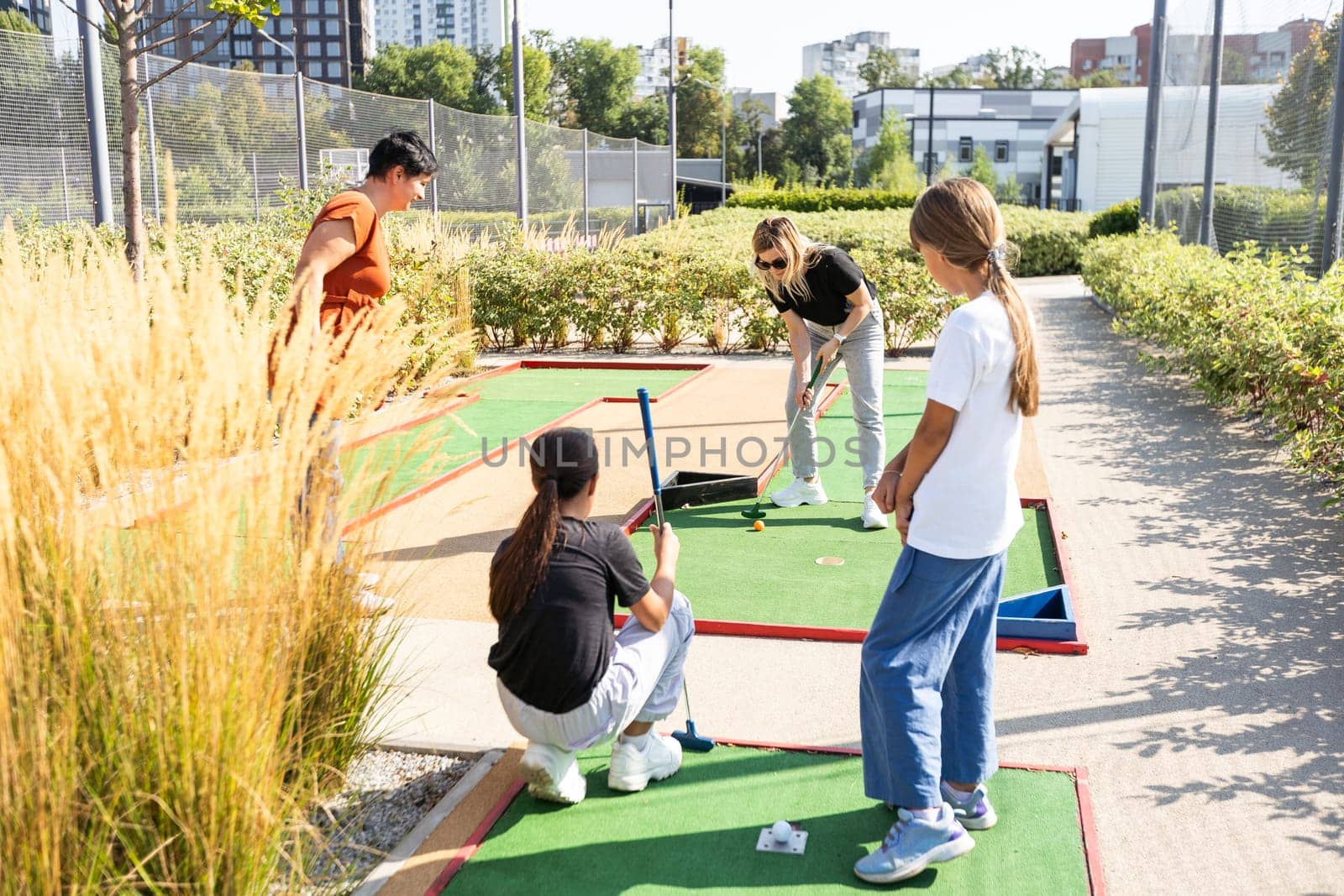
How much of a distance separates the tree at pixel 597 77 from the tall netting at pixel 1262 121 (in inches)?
3914

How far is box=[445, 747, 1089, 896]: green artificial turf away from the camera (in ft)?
9.83

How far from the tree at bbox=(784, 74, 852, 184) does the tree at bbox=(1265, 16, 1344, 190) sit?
293 feet

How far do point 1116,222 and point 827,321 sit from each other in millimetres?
23185

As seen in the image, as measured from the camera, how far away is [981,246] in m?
2.97

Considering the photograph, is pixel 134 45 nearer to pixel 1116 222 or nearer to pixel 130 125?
pixel 130 125

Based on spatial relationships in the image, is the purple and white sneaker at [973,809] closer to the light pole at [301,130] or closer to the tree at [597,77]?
the light pole at [301,130]

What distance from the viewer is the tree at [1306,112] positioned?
32.1 feet

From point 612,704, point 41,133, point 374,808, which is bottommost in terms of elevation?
point 374,808

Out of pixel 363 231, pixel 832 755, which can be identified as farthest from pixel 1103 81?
pixel 832 755

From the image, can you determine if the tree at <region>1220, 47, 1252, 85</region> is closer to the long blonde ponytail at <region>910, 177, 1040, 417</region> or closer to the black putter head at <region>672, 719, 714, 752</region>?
the long blonde ponytail at <region>910, 177, 1040, 417</region>

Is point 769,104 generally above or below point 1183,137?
above

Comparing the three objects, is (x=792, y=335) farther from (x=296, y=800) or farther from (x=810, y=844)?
(x=296, y=800)

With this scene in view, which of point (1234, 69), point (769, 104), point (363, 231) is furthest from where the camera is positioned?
point (769, 104)

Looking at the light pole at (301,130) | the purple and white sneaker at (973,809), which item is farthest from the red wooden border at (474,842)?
the light pole at (301,130)
